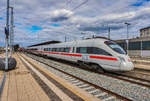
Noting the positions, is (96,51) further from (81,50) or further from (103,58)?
(81,50)

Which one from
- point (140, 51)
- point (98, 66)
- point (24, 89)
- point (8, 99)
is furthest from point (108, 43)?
point (140, 51)

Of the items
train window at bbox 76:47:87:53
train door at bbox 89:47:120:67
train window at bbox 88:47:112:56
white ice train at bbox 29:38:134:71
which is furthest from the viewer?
train window at bbox 76:47:87:53

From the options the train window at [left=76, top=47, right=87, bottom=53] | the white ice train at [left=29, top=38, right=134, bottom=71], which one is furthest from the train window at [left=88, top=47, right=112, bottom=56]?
the train window at [left=76, top=47, right=87, bottom=53]

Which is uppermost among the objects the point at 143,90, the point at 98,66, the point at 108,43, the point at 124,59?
the point at 108,43

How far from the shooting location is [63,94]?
16.0 ft

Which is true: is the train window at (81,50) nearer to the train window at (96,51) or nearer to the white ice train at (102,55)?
the white ice train at (102,55)

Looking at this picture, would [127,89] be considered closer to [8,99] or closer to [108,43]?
[108,43]

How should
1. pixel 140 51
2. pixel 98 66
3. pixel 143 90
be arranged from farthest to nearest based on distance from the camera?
pixel 140 51 < pixel 98 66 < pixel 143 90

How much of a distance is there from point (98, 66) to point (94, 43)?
2.01 meters

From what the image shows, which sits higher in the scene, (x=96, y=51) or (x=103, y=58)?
(x=96, y=51)

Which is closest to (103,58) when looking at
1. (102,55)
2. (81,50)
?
(102,55)

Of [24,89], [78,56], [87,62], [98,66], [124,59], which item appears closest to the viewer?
[24,89]

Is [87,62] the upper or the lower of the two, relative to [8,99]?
upper

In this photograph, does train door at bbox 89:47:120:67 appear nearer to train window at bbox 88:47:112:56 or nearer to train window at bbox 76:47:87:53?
train window at bbox 88:47:112:56
